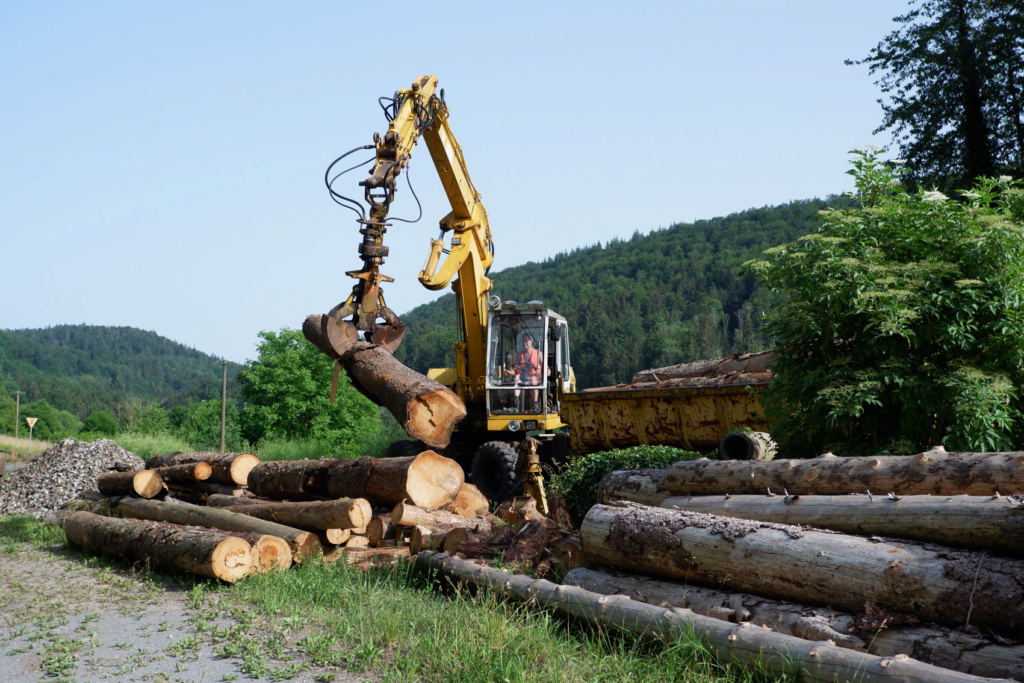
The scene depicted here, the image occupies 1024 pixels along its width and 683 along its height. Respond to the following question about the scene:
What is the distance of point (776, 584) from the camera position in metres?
4.55

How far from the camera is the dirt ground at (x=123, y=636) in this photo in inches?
179

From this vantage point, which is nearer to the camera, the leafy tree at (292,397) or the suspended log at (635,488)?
the suspended log at (635,488)

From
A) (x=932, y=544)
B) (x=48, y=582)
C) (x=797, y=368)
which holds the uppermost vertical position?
(x=797, y=368)

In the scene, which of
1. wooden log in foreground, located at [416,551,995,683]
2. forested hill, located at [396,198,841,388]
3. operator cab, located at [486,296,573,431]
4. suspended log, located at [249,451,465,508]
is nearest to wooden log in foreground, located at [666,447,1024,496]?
wooden log in foreground, located at [416,551,995,683]

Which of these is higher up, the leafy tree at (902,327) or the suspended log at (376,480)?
the leafy tree at (902,327)

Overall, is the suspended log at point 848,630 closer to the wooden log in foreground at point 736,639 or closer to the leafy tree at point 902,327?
the wooden log in foreground at point 736,639

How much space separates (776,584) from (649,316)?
7611 cm

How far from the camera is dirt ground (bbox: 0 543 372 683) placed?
179 inches

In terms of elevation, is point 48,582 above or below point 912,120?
below

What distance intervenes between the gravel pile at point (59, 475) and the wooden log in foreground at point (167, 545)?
4.95 meters

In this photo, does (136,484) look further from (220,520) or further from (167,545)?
(167,545)

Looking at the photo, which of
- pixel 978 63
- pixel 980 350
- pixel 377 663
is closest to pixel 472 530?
pixel 377 663

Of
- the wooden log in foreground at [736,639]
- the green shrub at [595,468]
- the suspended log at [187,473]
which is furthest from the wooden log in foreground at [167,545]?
the green shrub at [595,468]

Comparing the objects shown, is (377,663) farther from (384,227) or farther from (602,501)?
(384,227)
